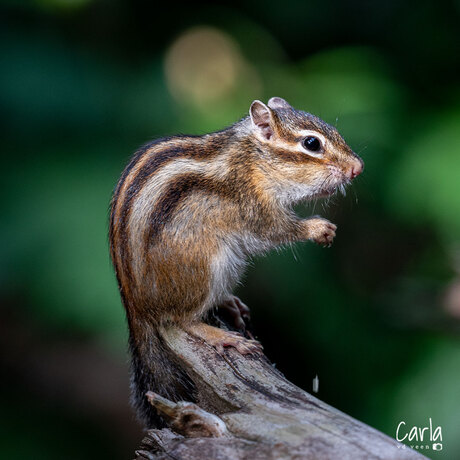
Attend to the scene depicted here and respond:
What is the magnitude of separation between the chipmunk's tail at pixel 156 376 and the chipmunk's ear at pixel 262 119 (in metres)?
0.72

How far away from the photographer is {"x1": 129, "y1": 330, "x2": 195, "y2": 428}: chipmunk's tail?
2123 millimetres

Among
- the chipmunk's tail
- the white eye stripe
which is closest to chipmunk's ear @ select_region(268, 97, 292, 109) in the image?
the white eye stripe

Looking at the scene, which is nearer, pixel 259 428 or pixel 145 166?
pixel 259 428

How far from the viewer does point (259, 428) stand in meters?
1.63

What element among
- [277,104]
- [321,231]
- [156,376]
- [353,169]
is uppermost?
[277,104]

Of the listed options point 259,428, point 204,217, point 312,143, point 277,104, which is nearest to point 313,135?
point 312,143

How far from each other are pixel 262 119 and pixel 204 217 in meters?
0.39

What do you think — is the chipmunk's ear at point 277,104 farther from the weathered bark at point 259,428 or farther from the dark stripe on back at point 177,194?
the weathered bark at point 259,428

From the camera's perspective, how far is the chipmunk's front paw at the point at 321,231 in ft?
7.82

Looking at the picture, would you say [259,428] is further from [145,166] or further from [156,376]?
[145,166]

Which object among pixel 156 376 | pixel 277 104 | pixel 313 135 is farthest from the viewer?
pixel 277 104

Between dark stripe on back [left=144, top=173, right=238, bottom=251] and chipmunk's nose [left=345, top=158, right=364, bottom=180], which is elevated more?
chipmunk's nose [left=345, top=158, right=364, bottom=180]

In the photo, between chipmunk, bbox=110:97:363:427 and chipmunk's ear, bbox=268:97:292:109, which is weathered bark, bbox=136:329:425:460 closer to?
chipmunk, bbox=110:97:363:427

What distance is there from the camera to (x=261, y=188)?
2.32 m
